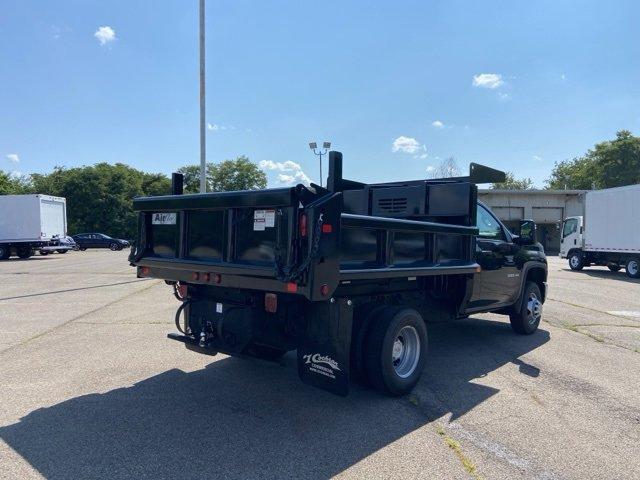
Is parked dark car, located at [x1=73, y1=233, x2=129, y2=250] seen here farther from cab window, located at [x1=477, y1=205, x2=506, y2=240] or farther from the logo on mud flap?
the logo on mud flap

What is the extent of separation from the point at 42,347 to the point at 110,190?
53.9 meters

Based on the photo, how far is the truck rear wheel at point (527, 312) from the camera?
730 cm

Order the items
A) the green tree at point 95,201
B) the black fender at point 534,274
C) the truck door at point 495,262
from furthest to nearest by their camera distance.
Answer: the green tree at point 95,201
the black fender at point 534,274
the truck door at point 495,262

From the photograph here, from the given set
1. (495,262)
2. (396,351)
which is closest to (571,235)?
(495,262)

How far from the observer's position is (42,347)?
6559 mm

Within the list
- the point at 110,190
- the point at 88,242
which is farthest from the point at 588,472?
the point at 110,190

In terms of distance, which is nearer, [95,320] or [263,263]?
[263,263]

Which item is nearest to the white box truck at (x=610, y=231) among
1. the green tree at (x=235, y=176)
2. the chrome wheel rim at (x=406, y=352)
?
the chrome wheel rim at (x=406, y=352)

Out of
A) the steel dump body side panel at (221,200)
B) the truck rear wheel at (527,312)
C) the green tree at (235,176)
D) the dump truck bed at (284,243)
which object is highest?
the green tree at (235,176)

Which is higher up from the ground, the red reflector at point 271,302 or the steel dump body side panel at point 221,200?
the steel dump body side panel at point 221,200

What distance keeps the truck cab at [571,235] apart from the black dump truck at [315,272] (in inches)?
730

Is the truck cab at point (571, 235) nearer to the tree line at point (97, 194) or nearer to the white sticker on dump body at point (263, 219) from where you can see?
the white sticker on dump body at point (263, 219)

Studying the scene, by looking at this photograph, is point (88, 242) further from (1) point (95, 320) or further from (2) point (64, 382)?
(2) point (64, 382)

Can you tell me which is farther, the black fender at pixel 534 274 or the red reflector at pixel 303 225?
the black fender at pixel 534 274
